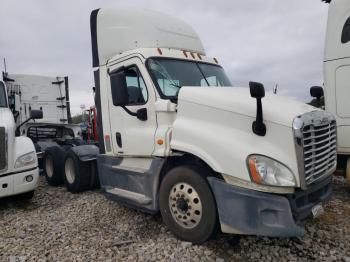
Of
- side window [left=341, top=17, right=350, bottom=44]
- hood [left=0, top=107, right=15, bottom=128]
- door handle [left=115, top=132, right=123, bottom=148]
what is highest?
side window [left=341, top=17, right=350, bottom=44]

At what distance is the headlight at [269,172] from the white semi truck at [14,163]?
440cm

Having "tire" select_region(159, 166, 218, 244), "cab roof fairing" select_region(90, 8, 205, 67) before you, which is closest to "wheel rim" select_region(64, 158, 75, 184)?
"cab roof fairing" select_region(90, 8, 205, 67)

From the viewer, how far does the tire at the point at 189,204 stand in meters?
3.68

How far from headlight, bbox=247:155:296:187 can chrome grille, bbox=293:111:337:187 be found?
0.14 m

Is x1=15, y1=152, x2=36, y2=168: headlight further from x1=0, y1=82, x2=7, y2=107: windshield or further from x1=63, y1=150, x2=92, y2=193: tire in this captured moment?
x1=0, y1=82, x2=7, y2=107: windshield

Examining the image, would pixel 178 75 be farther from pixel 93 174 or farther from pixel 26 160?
pixel 26 160

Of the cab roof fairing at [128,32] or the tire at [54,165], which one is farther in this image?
the tire at [54,165]

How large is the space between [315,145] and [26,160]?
4959mm

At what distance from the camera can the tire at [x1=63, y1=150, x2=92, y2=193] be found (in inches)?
262

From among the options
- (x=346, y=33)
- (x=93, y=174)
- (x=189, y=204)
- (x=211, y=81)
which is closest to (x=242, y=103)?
(x=189, y=204)

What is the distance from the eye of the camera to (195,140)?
148 inches

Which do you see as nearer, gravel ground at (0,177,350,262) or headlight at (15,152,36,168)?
gravel ground at (0,177,350,262)

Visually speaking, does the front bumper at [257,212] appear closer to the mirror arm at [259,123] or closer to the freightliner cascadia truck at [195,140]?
the freightliner cascadia truck at [195,140]

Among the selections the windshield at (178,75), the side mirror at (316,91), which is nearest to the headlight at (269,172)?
the windshield at (178,75)
